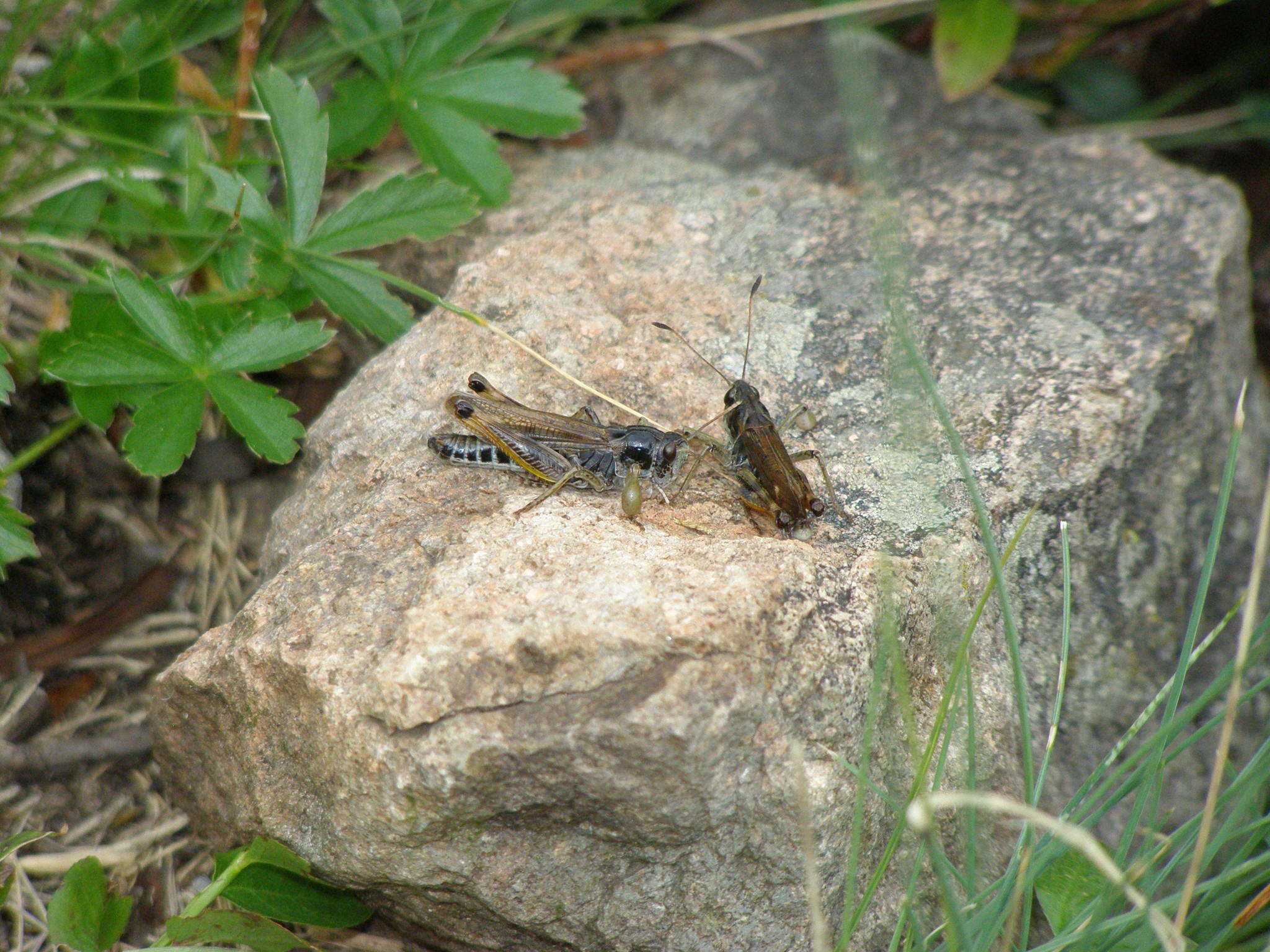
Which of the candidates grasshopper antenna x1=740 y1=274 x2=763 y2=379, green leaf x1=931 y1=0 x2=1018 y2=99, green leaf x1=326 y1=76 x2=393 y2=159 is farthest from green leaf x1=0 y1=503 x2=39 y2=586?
green leaf x1=931 y1=0 x2=1018 y2=99

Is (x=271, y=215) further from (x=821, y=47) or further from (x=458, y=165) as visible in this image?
(x=821, y=47)

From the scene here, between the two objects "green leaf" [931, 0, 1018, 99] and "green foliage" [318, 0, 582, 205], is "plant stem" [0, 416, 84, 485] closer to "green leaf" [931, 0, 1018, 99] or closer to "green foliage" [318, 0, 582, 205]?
"green foliage" [318, 0, 582, 205]

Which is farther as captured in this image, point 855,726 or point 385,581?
point 385,581

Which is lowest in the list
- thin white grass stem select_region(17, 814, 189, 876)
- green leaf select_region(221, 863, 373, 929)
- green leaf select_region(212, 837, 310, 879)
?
thin white grass stem select_region(17, 814, 189, 876)

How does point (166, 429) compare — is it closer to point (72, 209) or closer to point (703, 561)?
point (72, 209)

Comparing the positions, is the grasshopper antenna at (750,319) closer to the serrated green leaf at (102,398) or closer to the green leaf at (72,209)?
the serrated green leaf at (102,398)

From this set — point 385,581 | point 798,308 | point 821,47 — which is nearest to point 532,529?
point 385,581
